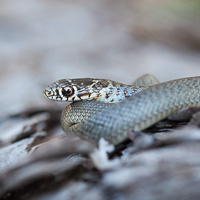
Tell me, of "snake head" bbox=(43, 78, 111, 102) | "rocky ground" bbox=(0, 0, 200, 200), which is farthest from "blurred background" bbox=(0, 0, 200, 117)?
"snake head" bbox=(43, 78, 111, 102)

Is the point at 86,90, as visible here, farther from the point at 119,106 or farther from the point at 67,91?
the point at 119,106

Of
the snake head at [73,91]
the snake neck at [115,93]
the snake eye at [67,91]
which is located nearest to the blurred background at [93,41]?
the snake head at [73,91]

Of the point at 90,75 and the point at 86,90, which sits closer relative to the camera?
the point at 86,90

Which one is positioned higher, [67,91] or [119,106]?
[67,91]

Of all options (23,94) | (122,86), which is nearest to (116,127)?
(122,86)

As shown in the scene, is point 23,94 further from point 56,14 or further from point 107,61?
point 56,14

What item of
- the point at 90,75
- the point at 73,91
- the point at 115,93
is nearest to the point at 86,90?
the point at 73,91
